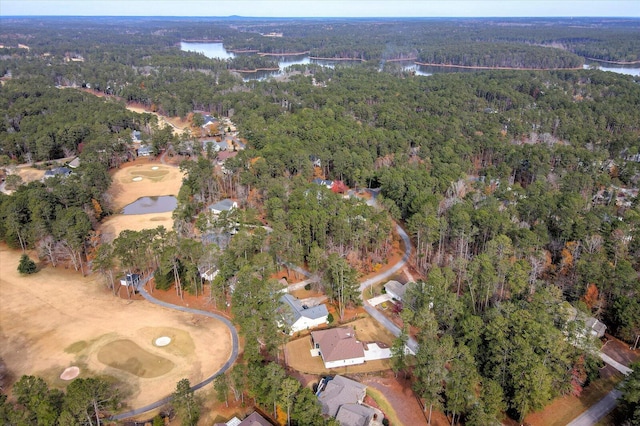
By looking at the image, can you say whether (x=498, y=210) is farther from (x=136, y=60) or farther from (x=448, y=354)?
(x=136, y=60)

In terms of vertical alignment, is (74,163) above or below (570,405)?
above

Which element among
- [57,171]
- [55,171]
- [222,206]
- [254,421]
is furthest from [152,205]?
[254,421]

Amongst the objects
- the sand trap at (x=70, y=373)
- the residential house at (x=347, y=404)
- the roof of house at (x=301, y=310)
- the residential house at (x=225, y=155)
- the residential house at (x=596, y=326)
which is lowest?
the sand trap at (x=70, y=373)

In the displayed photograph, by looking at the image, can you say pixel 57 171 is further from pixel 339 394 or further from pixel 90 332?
pixel 339 394

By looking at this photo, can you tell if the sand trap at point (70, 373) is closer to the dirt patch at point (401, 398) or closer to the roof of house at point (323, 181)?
the dirt patch at point (401, 398)

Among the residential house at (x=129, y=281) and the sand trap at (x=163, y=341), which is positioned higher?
the residential house at (x=129, y=281)

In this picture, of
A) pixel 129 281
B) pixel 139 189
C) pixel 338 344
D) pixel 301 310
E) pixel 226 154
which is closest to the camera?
pixel 338 344

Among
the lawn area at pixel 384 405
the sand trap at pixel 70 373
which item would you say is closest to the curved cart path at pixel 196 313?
the sand trap at pixel 70 373
